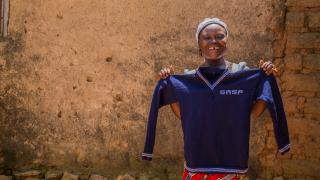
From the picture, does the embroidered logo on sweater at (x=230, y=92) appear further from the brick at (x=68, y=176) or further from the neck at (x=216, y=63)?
the brick at (x=68, y=176)

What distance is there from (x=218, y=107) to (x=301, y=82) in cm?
165

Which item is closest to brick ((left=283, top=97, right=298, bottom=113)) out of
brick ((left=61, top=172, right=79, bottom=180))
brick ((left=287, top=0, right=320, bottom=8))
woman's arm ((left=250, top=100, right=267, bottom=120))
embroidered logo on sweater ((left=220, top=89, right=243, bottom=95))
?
brick ((left=287, top=0, right=320, bottom=8))

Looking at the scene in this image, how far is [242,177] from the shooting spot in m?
2.70

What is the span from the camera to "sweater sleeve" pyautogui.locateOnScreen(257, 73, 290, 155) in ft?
9.20

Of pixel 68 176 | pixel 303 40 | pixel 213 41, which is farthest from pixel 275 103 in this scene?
pixel 68 176

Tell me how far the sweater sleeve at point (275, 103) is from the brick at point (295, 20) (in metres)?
1.44

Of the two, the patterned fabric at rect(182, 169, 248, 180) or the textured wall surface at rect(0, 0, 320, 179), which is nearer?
the patterned fabric at rect(182, 169, 248, 180)

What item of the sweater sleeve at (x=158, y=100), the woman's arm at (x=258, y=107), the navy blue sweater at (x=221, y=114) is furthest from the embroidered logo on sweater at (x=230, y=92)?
the sweater sleeve at (x=158, y=100)

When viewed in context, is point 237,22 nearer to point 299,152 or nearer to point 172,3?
point 172,3

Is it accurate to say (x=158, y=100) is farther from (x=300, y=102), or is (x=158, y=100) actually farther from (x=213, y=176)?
(x=300, y=102)

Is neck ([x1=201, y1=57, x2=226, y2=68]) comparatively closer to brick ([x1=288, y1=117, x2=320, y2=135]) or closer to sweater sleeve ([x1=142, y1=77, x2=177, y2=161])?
sweater sleeve ([x1=142, y1=77, x2=177, y2=161])

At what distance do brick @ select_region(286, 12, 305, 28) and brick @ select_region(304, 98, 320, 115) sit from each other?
2.19 feet

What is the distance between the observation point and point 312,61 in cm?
406

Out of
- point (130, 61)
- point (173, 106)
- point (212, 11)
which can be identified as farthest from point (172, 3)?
point (173, 106)
